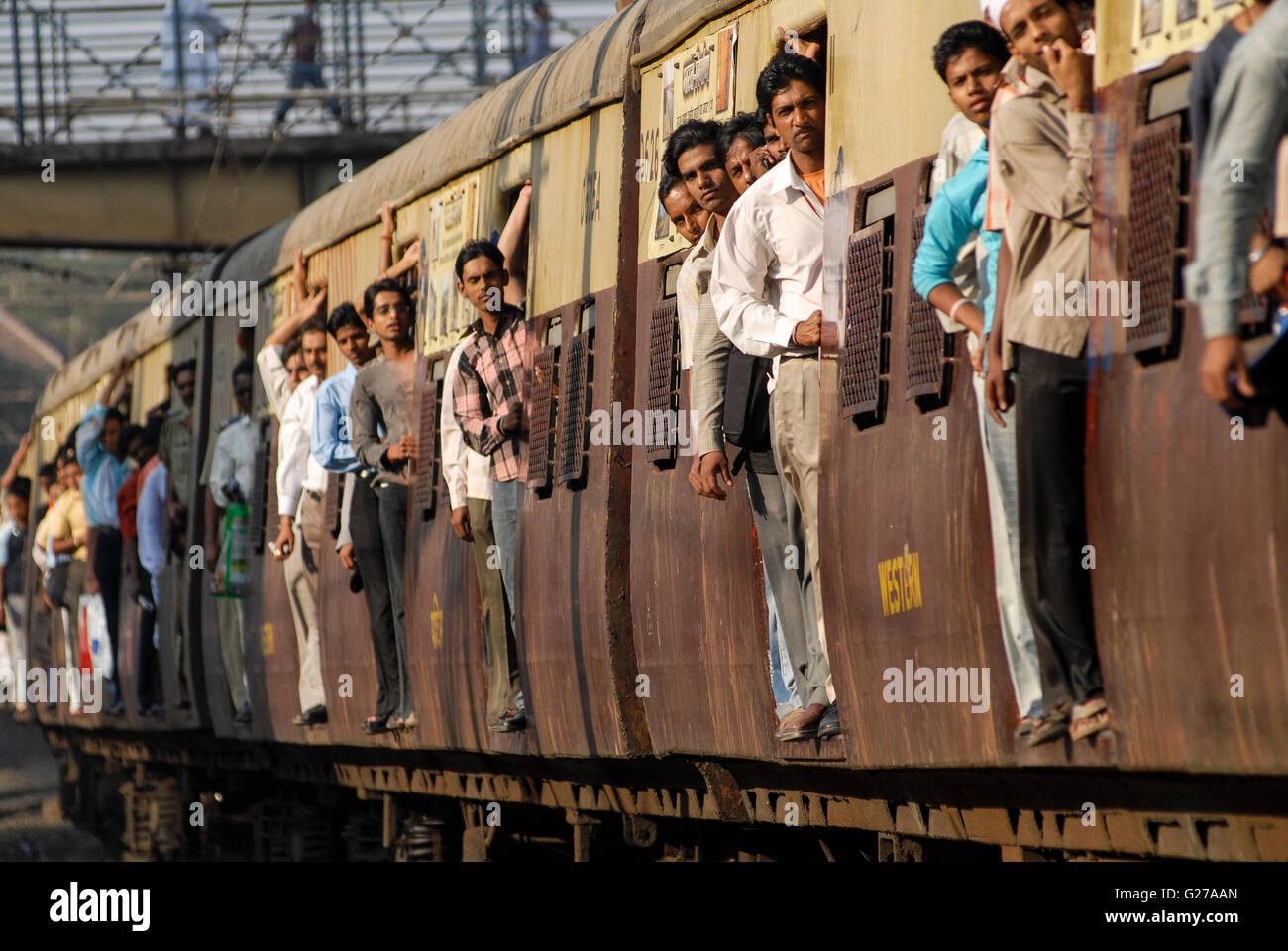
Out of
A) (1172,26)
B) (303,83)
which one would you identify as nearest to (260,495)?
(1172,26)

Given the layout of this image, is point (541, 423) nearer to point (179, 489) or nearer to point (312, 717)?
point (312, 717)

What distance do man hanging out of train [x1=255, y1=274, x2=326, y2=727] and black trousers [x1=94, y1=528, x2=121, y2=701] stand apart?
6827 millimetres

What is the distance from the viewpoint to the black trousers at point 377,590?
1258 centimetres

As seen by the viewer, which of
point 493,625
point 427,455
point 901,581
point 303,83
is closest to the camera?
point 901,581

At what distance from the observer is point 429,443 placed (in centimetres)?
1173

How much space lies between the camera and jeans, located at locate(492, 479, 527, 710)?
10500 millimetres

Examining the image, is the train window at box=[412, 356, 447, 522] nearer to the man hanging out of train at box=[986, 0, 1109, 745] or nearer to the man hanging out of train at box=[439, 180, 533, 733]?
the man hanging out of train at box=[439, 180, 533, 733]

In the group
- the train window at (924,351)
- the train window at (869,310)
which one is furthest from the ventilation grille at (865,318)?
the train window at (924,351)

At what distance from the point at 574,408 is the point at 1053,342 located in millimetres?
4503

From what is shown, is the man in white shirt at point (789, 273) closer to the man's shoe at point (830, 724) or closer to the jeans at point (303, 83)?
the man's shoe at point (830, 724)

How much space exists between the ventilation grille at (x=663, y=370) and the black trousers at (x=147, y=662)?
11.4m

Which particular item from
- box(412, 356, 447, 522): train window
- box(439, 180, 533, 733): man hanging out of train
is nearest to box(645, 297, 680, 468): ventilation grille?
box(439, 180, 533, 733): man hanging out of train

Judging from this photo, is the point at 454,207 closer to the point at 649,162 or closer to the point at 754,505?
the point at 649,162
